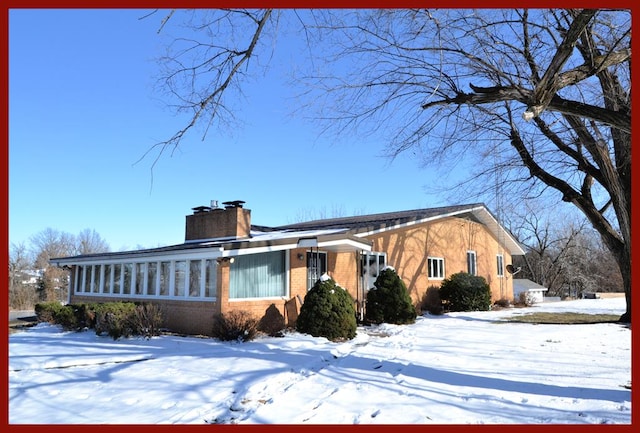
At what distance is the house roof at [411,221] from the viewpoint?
1732 centimetres

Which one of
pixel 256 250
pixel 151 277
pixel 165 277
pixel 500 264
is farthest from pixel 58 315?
pixel 500 264

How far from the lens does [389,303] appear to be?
49.2 ft

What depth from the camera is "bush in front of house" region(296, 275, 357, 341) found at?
1147 centimetres

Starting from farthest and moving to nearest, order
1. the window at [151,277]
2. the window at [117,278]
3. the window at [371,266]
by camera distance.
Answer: the window at [371,266] < the window at [117,278] < the window at [151,277]

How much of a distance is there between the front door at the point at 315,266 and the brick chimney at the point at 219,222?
2.52m

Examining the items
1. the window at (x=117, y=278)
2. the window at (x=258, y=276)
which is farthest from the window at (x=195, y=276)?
the window at (x=117, y=278)

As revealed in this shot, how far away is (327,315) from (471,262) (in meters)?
14.3

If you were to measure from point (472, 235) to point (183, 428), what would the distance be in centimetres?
2114

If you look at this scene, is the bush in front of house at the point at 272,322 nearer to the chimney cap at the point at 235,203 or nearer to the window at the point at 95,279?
the chimney cap at the point at 235,203

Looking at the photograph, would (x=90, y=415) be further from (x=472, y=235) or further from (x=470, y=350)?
(x=472, y=235)

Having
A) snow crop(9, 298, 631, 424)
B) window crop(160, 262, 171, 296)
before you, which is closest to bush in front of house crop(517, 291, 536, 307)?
snow crop(9, 298, 631, 424)

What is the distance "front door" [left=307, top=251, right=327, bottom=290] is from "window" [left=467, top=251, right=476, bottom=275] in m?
11.0

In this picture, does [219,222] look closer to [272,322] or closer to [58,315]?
[272,322]

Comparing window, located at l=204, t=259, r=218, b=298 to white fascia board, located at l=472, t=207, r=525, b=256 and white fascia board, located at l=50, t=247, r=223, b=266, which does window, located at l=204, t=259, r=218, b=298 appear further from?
white fascia board, located at l=472, t=207, r=525, b=256
